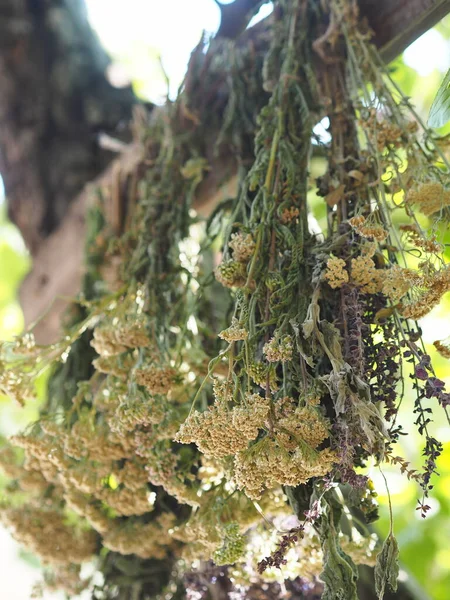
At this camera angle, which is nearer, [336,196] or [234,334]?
[234,334]

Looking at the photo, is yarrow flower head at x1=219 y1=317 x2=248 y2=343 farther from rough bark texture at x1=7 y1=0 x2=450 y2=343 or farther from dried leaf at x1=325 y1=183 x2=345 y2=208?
rough bark texture at x1=7 y1=0 x2=450 y2=343

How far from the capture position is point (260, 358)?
2.23 feet

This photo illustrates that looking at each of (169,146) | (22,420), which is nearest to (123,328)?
(169,146)

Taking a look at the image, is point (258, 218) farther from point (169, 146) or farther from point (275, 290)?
point (169, 146)

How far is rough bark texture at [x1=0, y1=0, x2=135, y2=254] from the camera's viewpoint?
6.15 feet

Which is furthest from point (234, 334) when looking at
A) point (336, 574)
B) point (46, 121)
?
point (46, 121)

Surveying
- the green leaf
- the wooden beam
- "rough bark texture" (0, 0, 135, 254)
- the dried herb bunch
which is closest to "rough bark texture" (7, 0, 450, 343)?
"rough bark texture" (0, 0, 135, 254)

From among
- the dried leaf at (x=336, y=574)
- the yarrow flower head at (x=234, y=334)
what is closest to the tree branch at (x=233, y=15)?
the yarrow flower head at (x=234, y=334)

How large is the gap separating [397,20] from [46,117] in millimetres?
1265

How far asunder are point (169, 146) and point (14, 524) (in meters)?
0.78

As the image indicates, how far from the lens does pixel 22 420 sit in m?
3.12

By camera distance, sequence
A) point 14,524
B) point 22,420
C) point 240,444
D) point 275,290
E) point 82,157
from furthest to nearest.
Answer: point 22,420 < point 82,157 < point 14,524 < point 275,290 < point 240,444

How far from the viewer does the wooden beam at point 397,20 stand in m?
1.00

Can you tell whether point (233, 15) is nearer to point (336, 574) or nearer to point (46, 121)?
point (46, 121)
